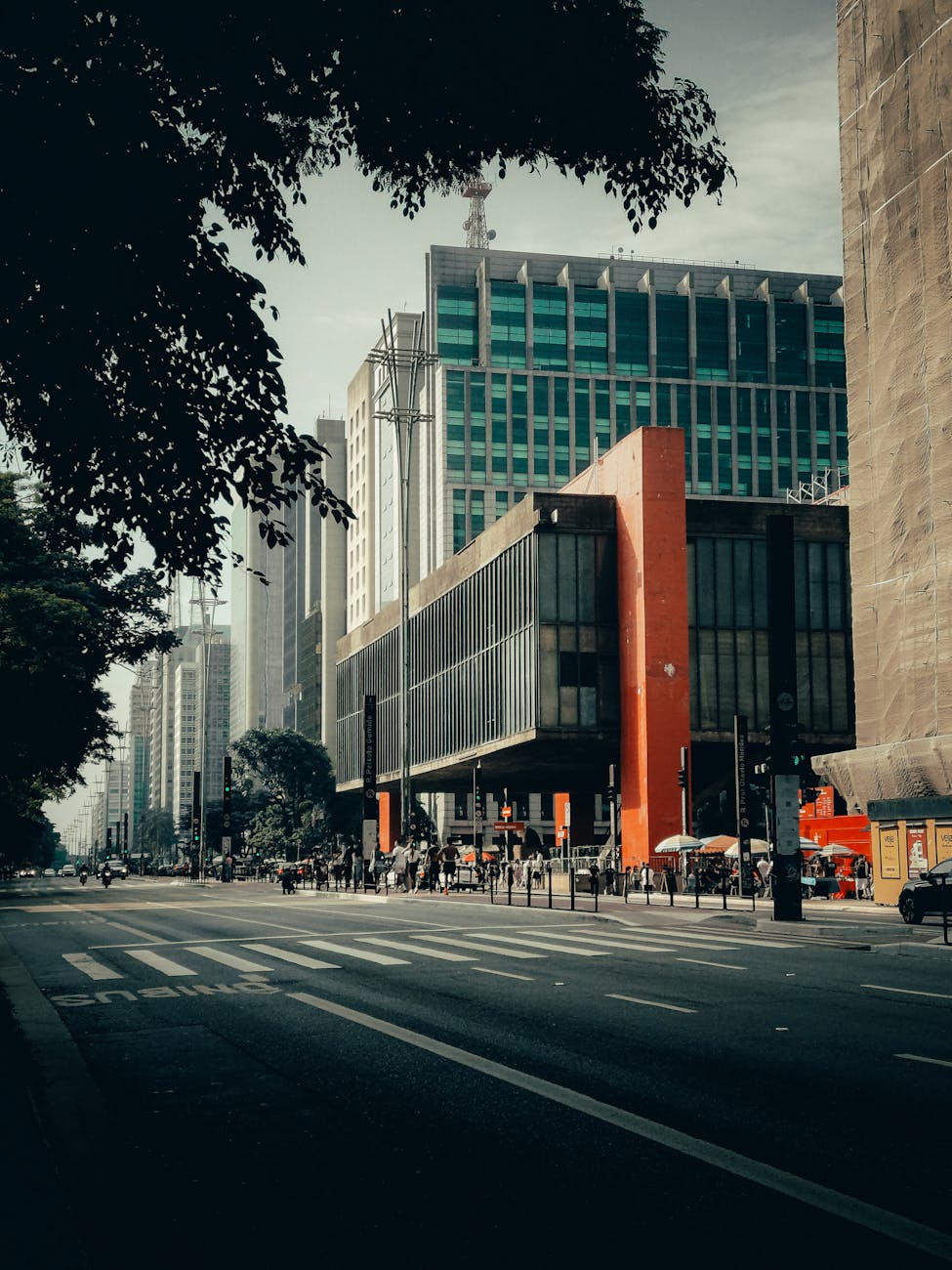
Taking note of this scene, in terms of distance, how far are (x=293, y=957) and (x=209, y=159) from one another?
47.8 ft

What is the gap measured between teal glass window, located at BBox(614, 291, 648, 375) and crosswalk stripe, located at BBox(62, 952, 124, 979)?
12598cm

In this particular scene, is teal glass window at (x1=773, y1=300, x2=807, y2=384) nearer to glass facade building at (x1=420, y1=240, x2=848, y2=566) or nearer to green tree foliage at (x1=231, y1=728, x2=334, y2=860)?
glass facade building at (x1=420, y1=240, x2=848, y2=566)

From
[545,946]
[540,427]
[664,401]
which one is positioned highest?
[664,401]

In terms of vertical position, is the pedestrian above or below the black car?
below

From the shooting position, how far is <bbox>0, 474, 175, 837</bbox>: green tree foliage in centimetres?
3747

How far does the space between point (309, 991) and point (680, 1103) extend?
836 centimetres

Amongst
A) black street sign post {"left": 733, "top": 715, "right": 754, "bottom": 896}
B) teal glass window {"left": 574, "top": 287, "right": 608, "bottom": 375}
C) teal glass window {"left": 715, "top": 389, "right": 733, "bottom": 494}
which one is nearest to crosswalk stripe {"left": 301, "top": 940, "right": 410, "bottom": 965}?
black street sign post {"left": 733, "top": 715, "right": 754, "bottom": 896}

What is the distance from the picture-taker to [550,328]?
141 metres

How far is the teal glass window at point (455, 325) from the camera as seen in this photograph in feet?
460

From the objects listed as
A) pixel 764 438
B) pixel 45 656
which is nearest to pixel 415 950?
pixel 45 656

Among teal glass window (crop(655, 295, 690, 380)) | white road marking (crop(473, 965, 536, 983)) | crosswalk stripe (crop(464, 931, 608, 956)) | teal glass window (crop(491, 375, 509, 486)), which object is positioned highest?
teal glass window (crop(655, 295, 690, 380))

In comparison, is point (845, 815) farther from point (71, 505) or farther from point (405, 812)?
point (71, 505)

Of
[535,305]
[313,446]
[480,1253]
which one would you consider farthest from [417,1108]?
[535,305]

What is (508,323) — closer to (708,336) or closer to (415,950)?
(708,336)
